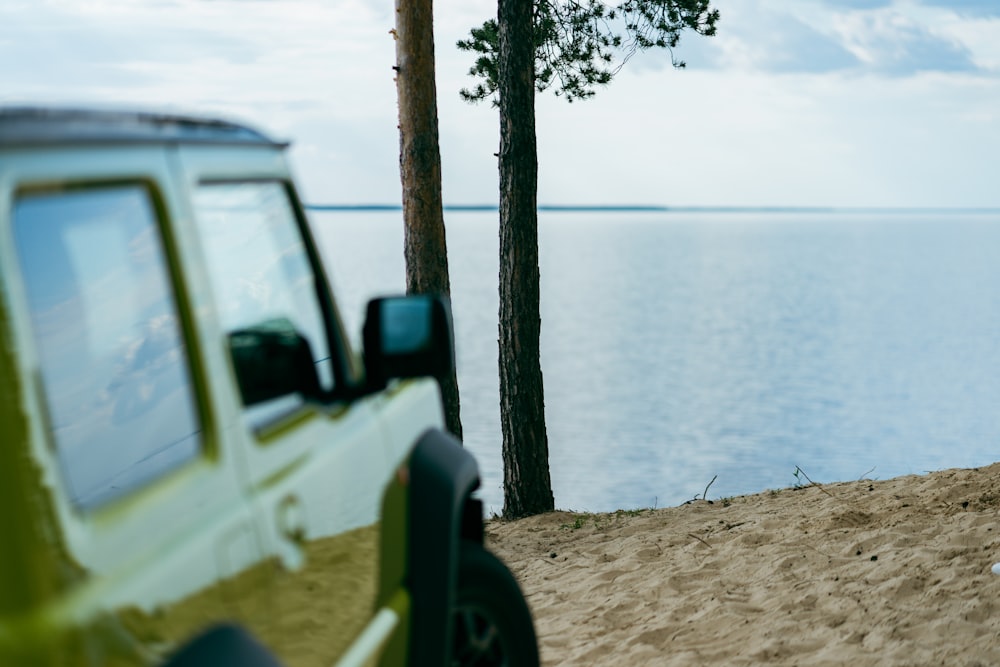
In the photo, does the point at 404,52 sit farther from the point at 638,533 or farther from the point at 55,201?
the point at 55,201

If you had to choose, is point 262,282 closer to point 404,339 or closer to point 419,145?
point 404,339

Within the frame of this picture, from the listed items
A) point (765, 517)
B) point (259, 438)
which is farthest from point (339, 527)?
point (765, 517)

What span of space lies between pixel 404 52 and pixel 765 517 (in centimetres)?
517

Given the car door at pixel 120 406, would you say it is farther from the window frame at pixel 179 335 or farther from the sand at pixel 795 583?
the sand at pixel 795 583

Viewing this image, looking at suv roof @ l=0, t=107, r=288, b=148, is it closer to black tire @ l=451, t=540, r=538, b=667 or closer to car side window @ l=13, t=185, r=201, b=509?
car side window @ l=13, t=185, r=201, b=509

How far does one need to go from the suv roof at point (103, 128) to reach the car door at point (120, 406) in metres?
0.03

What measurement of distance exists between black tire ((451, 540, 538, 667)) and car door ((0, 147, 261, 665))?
4.40 ft

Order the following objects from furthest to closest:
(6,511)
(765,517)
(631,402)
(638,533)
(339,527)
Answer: (631,402)
(638,533)
(765,517)
(339,527)
(6,511)

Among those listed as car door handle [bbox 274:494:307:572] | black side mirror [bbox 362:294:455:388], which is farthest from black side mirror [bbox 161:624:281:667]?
black side mirror [bbox 362:294:455:388]

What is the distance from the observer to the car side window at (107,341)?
195 centimetres

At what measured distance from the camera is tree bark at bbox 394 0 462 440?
9.98 metres

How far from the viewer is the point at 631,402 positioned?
3459 centimetres

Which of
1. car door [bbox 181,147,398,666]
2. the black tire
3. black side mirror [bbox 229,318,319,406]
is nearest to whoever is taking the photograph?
car door [bbox 181,147,398,666]

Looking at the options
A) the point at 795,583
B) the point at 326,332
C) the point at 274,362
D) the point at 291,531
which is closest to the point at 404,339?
the point at 326,332
